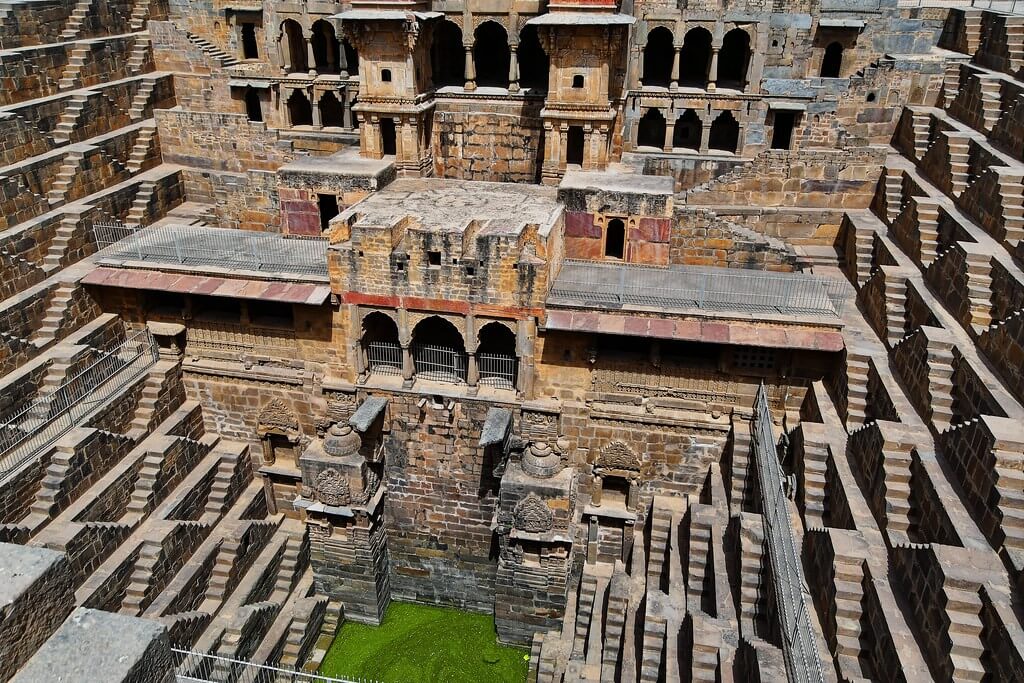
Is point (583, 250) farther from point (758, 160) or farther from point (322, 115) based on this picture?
point (322, 115)

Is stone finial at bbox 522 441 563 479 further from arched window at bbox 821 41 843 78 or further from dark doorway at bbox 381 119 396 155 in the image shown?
arched window at bbox 821 41 843 78

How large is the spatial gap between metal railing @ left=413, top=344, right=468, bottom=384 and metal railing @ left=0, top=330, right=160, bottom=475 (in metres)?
8.04

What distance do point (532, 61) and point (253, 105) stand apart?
12.6 m

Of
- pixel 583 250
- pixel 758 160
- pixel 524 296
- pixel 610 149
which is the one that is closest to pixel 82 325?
pixel 524 296

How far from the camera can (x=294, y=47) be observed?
3155cm

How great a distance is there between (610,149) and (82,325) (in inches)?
684

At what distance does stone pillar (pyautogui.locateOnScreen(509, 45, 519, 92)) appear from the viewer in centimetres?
2516

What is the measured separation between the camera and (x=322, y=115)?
3192 cm

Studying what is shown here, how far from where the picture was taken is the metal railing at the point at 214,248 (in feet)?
67.6

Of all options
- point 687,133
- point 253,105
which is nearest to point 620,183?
point 687,133

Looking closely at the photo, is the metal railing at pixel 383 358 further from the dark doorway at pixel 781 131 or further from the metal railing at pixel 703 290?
the dark doorway at pixel 781 131

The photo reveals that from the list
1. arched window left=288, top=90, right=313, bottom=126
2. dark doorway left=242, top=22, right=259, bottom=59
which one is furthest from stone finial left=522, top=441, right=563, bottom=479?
dark doorway left=242, top=22, right=259, bottom=59

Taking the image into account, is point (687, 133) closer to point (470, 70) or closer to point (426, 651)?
point (470, 70)

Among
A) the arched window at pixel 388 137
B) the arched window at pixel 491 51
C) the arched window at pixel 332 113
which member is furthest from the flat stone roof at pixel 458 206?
the arched window at pixel 332 113
